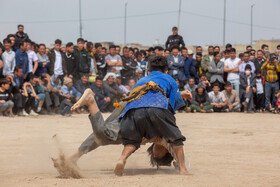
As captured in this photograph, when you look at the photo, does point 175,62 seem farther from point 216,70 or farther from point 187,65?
point 216,70

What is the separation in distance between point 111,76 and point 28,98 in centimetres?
284

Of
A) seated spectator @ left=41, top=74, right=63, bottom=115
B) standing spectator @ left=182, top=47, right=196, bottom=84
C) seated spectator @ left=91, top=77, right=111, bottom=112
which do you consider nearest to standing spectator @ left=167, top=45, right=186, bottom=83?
standing spectator @ left=182, top=47, right=196, bottom=84

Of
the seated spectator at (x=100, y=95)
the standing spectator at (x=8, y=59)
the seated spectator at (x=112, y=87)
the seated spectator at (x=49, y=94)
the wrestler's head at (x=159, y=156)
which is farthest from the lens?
the seated spectator at (x=112, y=87)

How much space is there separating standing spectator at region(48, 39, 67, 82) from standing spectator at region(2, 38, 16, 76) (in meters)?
1.39

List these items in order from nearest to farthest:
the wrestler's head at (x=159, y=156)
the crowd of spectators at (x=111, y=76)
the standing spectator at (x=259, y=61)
Result: the wrestler's head at (x=159, y=156) → the crowd of spectators at (x=111, y=76) → the standing spectator at (x=259, y=61)

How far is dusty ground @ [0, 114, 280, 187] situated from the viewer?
15.7ft

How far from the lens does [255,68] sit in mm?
15594

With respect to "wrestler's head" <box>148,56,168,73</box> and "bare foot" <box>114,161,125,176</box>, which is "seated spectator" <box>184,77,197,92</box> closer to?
"wrestler's head" <box>148,56,168,73</box>

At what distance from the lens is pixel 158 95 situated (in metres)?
5.29

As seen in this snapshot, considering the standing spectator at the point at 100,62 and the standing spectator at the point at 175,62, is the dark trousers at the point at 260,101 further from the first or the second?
the standing spectator at the point at 100,62

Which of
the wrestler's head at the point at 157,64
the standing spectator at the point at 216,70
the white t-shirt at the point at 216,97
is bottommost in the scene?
the white t-shirt at the point at 216,97

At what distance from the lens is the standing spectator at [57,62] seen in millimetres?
13352

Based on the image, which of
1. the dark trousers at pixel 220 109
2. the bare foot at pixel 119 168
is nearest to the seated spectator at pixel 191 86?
the dark trousers at pixel 220 109

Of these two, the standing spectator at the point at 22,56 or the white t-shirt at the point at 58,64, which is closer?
the standing spectator at the point at 22,56
